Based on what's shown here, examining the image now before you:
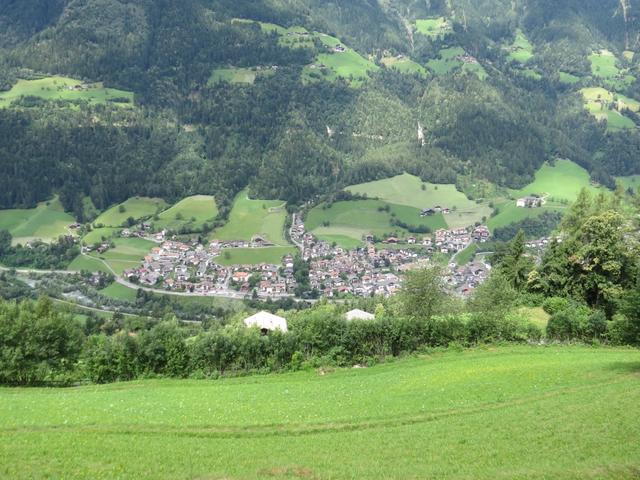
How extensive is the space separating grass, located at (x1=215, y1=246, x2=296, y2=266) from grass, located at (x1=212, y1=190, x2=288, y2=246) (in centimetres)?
491

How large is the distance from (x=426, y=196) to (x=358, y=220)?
89.4ft

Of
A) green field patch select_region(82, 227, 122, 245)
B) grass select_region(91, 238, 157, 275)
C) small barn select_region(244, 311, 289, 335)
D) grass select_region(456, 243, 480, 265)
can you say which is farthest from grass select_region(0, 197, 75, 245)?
small barn select_region(244, 311, 289, 335)

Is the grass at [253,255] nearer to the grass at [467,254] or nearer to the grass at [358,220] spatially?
the grass at [358,220]

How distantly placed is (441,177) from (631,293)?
469 ft

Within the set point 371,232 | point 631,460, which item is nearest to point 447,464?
point 631,460

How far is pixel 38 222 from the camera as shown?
143 m

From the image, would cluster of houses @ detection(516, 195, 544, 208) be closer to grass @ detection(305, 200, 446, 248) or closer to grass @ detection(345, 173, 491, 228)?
grass @ detection(345, 173, 491, 228)

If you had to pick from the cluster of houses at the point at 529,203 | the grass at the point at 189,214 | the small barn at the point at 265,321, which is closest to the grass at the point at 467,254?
the cluster of houses at the point at 529,203

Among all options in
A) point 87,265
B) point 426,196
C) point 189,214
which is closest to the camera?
point 87,265

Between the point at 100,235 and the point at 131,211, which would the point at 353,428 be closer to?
the point at 100,235

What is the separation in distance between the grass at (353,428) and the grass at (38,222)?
11484 cm

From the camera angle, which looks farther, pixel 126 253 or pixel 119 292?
pixel 126 253

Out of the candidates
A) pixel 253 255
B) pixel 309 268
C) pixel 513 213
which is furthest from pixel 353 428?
pixel 513 213

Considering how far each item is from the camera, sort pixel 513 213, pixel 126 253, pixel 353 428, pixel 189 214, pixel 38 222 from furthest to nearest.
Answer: pixel 189 214 < pixel 513 213 < pixel 38 222 < pixel 126 253 < pixel 353 428
